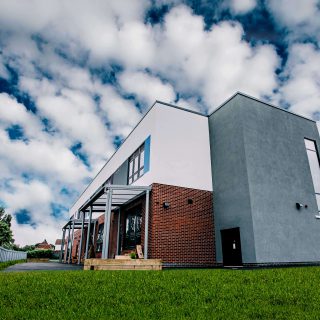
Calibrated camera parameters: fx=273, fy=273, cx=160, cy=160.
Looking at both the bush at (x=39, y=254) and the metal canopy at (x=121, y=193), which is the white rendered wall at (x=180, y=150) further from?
the bush at (x=39, y=254)

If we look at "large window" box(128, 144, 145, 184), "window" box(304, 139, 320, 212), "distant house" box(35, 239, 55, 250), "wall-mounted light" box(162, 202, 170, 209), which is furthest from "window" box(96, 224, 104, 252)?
"distant house" box(35, 239, 55, 250)

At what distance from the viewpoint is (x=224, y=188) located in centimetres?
1336

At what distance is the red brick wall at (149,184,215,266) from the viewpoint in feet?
39.1

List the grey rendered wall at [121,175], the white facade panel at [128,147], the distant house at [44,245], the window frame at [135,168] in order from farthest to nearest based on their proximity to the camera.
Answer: the distant house at [44,245], the grey rendered wall at [121,175], the window frame at [135,168], the white facade panel at [128,147]

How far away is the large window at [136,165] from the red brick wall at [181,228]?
2517 millimetres

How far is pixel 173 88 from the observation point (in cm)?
1323

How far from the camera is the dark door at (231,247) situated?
11.9m

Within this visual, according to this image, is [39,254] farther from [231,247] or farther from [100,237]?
[231,247]

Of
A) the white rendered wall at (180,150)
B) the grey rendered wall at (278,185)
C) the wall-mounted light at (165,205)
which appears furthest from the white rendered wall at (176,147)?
the grey rendered wall at (278,185)

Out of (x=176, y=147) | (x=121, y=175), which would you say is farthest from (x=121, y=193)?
(x=121, y=175)

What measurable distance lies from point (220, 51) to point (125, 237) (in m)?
11.2

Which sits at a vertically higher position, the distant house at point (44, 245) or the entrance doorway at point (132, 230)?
the distant house at point (44, 245)

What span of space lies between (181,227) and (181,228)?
4 centimetres

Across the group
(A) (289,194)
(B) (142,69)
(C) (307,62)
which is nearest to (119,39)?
(B) (142,69)
